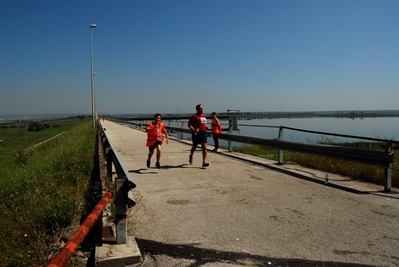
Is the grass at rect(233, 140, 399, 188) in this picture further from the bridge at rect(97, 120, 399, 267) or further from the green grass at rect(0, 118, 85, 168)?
the green grass at rect(0, 118, 85, 168)

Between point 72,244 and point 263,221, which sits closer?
point 72,244

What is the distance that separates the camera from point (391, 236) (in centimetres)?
487

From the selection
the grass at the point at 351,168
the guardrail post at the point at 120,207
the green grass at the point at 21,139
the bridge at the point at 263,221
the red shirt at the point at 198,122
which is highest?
the red shirt at the point at 198,122

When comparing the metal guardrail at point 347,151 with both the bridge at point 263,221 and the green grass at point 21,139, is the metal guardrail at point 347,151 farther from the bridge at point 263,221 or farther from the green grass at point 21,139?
the green grass at point 21,139

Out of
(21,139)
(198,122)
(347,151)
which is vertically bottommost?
(21,139)

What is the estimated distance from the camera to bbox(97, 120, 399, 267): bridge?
4.23m

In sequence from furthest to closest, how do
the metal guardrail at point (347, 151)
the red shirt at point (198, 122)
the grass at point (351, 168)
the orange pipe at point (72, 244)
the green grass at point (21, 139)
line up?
the green grass at point (21, 139), the red shirt at point (198, 122), the grass at point (351, 168), the metal guardrail at point (347, 151), the orange pipe at point (72, 244)

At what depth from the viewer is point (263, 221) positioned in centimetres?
550

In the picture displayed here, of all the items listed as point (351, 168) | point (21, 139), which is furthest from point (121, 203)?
point (21, 139)

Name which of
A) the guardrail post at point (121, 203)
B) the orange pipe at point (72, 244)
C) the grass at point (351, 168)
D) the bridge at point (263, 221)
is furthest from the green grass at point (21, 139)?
the orange pipe at point (72, 244)

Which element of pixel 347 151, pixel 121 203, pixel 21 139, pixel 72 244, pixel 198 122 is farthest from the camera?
pixel 21 139

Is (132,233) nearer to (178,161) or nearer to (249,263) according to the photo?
(249,263)

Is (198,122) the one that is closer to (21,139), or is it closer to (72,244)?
(72,244)

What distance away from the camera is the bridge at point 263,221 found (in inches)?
166
